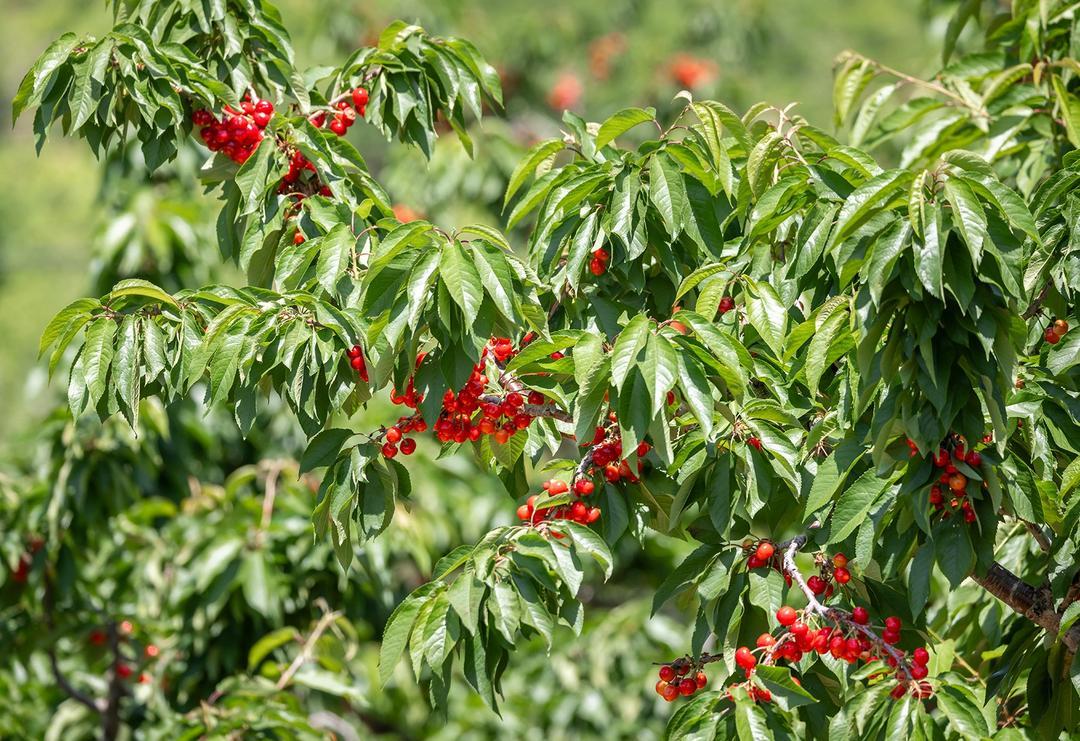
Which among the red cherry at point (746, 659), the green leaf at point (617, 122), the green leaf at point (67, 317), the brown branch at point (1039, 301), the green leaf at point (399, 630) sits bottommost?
the red cherry at point (746, 659)

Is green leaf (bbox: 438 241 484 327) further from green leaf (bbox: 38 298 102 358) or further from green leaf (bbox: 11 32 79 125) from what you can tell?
green leaf (bbox: 11 32 79 125)

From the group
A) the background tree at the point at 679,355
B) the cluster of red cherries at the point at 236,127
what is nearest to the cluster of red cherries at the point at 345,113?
the background tree at the point at 679,355

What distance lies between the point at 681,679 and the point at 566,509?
371 mm

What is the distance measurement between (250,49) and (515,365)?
130cm

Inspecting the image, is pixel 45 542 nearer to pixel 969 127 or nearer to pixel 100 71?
pixel 100 71

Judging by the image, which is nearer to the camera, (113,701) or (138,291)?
(138,291)

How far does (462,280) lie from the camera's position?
1.96 m

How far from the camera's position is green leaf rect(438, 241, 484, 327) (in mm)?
1934

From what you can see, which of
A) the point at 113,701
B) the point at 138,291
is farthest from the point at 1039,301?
the point at 113,701

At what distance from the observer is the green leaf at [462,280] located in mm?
1934

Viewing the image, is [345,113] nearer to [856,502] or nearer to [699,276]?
[699,276]

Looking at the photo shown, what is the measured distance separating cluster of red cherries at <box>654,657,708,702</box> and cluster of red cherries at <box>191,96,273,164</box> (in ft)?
4.58

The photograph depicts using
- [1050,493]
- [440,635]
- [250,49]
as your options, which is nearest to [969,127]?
[1050,493]

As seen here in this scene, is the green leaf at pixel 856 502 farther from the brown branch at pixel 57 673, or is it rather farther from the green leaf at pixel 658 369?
the brown branch at pixel 57 673
